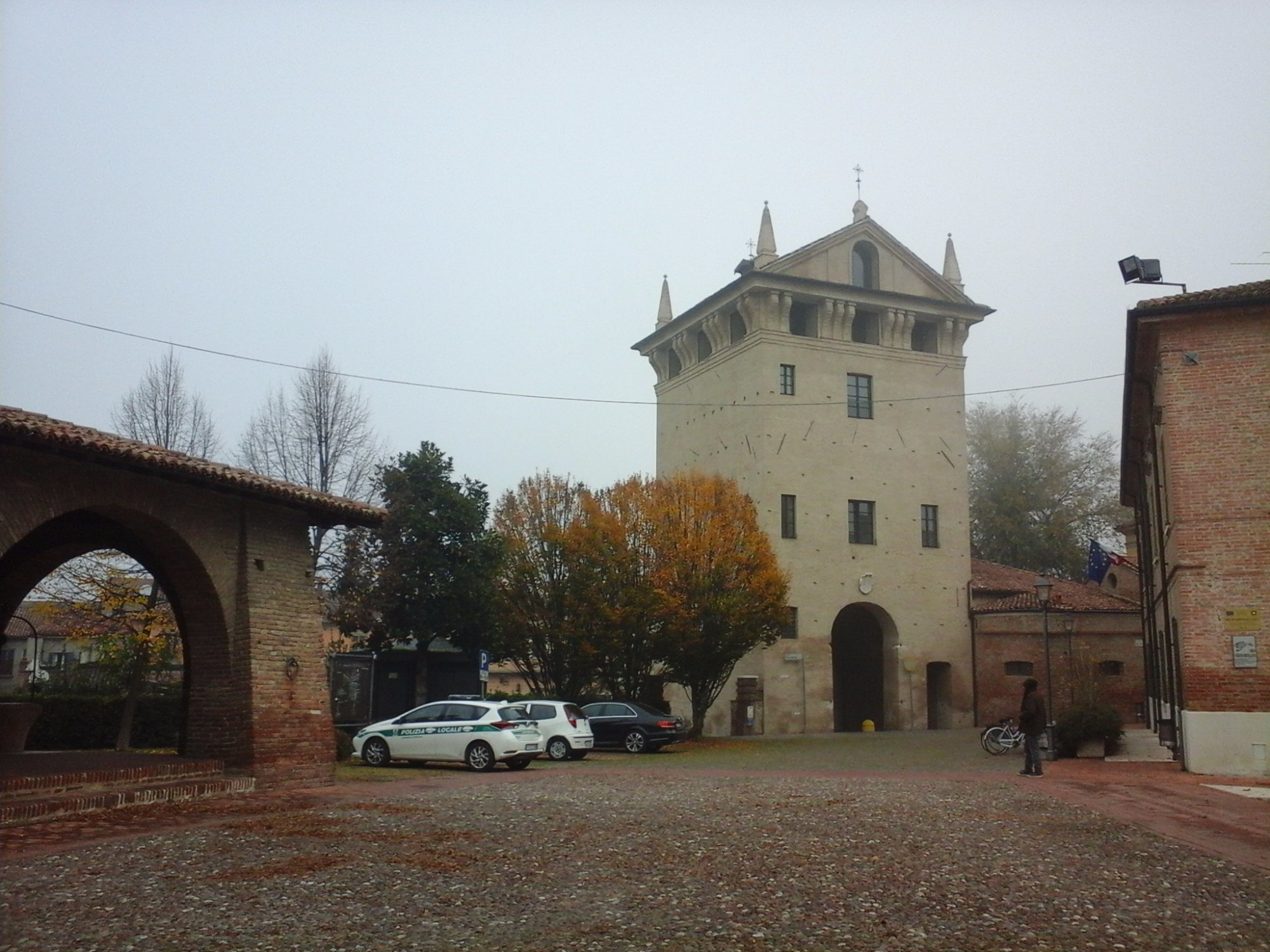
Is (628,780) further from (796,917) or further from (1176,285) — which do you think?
(1176,285)

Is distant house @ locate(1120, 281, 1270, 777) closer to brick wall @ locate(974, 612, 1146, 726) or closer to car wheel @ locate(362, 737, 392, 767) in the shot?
car wheel @ locate(362, 737, 392, 767)

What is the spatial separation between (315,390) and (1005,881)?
3240cm

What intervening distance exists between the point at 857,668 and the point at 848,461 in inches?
325

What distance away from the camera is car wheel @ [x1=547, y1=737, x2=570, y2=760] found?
25.5 m

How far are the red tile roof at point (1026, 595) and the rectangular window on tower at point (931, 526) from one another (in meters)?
2.12

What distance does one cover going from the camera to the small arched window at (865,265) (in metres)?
42.7

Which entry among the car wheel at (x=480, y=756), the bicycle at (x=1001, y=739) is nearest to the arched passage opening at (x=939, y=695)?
the bicycle at (x=1001, y=739)

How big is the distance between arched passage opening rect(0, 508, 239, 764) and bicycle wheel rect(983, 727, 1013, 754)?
18169mm

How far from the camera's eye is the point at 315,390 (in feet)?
124

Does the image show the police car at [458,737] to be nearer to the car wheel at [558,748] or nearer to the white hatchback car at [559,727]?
the white hatchback car at [559,727]

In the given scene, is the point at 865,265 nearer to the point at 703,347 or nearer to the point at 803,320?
the point at 803,320

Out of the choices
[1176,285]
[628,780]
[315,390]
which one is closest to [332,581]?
[315,390]

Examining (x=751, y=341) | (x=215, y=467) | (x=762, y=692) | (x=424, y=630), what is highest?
(x=751, y=341)

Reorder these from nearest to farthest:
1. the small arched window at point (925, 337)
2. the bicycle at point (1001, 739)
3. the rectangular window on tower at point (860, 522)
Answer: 1. the bicycle at point (1001, 739)
2. the rectangular window on tower at point (860, 522)
3. the small arched window at point (925, 337)
